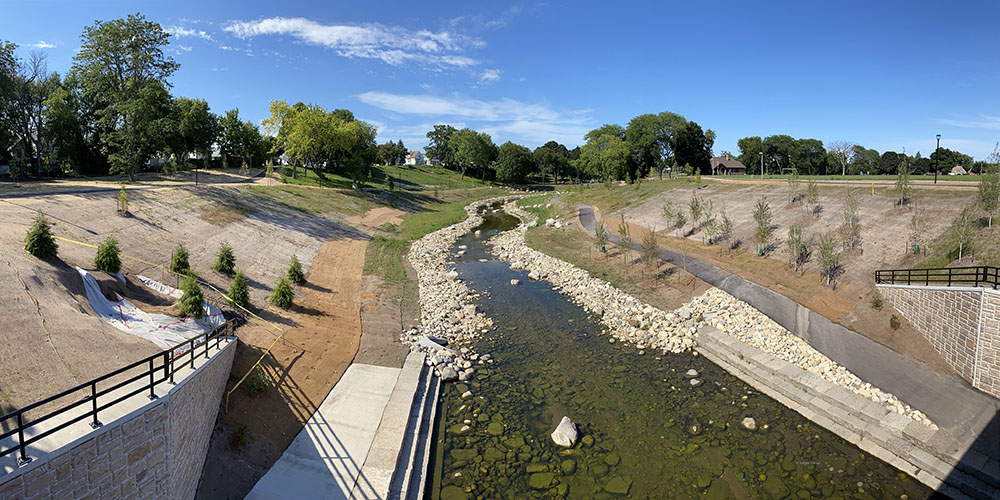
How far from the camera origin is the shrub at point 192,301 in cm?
1650

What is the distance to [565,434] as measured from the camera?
1450 centimetres

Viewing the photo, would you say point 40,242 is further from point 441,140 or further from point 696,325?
point 441,140

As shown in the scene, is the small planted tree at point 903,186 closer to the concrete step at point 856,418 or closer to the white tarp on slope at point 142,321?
the concrete step at point 856,418

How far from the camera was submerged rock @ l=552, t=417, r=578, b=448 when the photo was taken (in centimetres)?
1431

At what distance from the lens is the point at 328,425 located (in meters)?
14.2

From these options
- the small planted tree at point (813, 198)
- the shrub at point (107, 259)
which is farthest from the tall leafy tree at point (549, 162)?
the shrub at point (107, 259)

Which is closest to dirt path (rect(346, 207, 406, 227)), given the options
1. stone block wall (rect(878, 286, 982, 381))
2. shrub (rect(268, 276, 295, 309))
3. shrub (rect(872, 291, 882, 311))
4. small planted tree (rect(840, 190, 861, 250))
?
shrub (rect(268, 276, 295, 309))

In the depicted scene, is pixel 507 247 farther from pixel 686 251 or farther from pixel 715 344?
pixel 715 344

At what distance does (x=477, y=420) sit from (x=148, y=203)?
2903cm

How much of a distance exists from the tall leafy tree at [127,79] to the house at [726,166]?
102017 mm

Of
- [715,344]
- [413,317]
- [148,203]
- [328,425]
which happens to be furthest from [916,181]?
[148,203]

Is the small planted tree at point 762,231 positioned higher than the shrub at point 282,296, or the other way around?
the small planted tree at point 762,231

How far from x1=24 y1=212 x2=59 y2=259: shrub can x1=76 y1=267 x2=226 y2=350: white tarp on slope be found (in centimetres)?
118

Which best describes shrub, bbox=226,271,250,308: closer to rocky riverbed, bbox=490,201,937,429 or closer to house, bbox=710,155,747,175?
rocky riverbed, bbox=490,201,937,429
